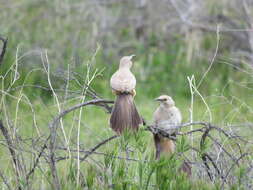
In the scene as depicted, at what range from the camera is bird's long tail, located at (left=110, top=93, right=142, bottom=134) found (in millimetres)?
3082

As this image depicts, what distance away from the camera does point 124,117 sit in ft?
10.2

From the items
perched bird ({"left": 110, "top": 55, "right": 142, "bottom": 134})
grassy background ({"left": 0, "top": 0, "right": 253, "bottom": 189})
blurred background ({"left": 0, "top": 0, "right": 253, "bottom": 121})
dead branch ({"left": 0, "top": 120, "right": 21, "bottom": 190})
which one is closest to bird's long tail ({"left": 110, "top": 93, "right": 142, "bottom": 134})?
perched bird ({"left": 110, "top": 55, "right": 142, "bottom": 134})

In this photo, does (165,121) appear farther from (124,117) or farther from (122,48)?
(122,48)

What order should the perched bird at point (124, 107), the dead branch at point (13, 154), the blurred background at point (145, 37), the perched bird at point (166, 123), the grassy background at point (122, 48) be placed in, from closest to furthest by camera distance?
1. the dead branch at point (13, 154)
2. the perched bird at point (124, 107)
3. the perched bird at point (166, 123)
4. the grassy background at point (122, 48)
5. the blurred background at point (145, 37)

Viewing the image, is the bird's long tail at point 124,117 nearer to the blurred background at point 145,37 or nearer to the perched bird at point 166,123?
the perched bird at point 166,123

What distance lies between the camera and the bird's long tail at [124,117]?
308 cm

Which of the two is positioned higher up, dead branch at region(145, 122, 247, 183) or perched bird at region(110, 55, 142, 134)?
perched bird at region(110, 55, 142, 134)

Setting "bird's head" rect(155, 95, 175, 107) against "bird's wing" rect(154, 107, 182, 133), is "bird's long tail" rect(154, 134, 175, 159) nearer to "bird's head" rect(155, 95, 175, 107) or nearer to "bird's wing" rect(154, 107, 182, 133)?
"bird's wing" rect(154, 107, 182, 133)

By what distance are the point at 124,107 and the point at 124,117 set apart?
123mm

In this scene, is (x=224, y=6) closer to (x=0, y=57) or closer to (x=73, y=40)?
(x=73, y=40)

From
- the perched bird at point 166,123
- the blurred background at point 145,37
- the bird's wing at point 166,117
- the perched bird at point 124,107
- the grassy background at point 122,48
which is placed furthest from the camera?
the blurred background at point 145,37

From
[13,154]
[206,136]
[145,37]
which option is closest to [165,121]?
[206,136]

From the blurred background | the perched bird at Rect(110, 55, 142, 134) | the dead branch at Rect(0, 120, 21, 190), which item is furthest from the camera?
the blurred background

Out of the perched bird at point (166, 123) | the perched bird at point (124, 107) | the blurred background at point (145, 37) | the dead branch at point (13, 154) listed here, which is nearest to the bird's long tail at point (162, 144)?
the perched bird at point (166, 123)
